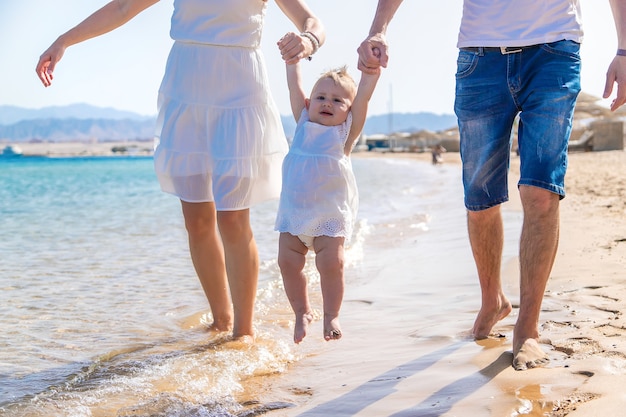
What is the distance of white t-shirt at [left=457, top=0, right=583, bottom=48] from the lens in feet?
9.82

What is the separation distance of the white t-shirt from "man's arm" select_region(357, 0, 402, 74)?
376 mm

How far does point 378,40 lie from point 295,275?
108 centimetres

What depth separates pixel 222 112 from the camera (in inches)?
141

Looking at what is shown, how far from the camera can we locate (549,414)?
7.41ft

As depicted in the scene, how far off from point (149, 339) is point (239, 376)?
115cm

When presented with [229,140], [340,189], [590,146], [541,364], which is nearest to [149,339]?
[229,140]

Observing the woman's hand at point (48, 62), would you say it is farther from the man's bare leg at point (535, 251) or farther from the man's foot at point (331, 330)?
the man's bare leg at point (535, 251)

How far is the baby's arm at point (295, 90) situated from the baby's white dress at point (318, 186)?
161 millimetres

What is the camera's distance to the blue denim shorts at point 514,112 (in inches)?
114

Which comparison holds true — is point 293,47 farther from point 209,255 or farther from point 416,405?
point 416,405

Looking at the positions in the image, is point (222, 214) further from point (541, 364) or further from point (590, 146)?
point (590, 146)

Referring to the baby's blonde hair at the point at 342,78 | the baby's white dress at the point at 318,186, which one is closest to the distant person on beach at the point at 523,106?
the baby's blonde hair at the point at 342,78

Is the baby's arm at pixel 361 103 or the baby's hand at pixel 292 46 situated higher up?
the baby's hand at pixel 292 46

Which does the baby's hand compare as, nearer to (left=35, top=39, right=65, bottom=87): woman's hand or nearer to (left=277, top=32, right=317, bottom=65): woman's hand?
(left=277, top=32, right=317, bottom=65): woman's hand
